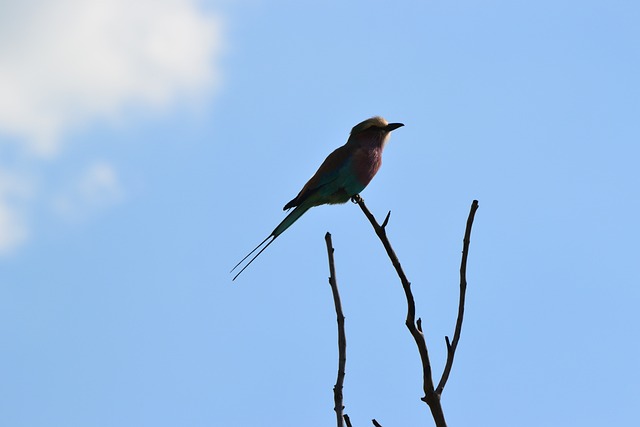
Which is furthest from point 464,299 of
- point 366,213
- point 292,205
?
point 292,205

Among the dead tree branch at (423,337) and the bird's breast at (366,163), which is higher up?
the bird's breast at (366,163)

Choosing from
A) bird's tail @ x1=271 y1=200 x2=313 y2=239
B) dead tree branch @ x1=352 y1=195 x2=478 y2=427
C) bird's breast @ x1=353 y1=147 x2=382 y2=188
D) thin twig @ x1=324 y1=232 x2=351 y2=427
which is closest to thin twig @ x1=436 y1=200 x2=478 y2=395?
dead tree branch @ x1=352 y1=195 x2=478 y2=427

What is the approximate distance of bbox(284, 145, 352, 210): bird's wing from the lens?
5688 mm

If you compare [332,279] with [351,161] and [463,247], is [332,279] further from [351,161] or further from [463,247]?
[351,161]

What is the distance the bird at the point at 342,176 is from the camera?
18.6 ft

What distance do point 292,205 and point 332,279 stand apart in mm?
2814

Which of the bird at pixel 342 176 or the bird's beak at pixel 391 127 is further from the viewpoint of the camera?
the bird's beak at pixel 391 127

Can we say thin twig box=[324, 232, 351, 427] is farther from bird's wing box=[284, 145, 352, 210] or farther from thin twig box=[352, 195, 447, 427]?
bird's wing box=[284, 145, 352, 210]

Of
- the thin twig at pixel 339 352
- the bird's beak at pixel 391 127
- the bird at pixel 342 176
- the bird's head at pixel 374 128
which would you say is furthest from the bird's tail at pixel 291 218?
the thin twig at pixel 339 352

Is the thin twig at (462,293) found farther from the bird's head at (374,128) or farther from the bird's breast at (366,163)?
the bird's head at (374,128)

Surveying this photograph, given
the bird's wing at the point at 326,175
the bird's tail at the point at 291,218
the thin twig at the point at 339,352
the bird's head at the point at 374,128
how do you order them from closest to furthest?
the thin twig at the point at 339,352 < the bird's tail at the point at 291,218 < the bird's wing at the point at 326,175 < the bird's head at the point at 374,128

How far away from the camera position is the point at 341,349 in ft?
8.51

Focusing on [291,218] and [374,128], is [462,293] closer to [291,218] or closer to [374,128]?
[291,218]

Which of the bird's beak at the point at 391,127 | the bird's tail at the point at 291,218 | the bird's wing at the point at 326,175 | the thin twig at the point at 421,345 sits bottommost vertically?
the thin twig at the point at 421,345
